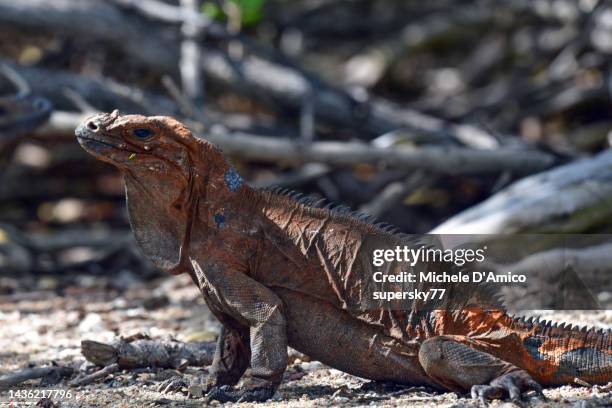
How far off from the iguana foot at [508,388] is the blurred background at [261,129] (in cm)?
233

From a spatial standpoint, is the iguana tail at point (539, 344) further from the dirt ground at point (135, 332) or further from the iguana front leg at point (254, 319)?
the iguana front leg at point (254, 319)

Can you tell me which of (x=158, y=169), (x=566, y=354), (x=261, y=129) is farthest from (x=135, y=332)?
(x=261, y=129)

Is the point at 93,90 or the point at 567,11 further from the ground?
the point at 567,11

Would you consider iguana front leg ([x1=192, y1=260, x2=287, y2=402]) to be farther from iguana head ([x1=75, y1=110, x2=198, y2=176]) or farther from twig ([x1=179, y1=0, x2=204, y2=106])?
twig ([x1=179, y1=0, x2=204, y2=106])

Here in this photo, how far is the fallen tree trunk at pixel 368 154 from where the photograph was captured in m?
9.70

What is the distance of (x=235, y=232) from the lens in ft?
18.9

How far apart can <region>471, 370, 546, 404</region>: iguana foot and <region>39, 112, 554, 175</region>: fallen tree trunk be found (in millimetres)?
4855

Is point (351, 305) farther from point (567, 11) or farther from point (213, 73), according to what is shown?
point (567, 11)

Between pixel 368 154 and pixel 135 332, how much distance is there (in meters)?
3.35

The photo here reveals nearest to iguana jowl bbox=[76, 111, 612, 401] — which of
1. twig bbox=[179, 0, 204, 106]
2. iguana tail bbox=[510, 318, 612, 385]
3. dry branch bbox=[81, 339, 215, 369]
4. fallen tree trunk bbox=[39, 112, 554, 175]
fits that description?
iguana tail bbox=[510, 318, 612, 385]

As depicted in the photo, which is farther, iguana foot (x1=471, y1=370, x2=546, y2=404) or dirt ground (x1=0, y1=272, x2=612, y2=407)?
dirt ground (x1=0, y1=272, x2=612, y2=407)

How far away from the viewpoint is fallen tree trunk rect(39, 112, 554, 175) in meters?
9.70

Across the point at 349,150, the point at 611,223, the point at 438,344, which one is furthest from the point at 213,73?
the point at 438,344

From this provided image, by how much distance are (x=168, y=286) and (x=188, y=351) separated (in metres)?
3.33
